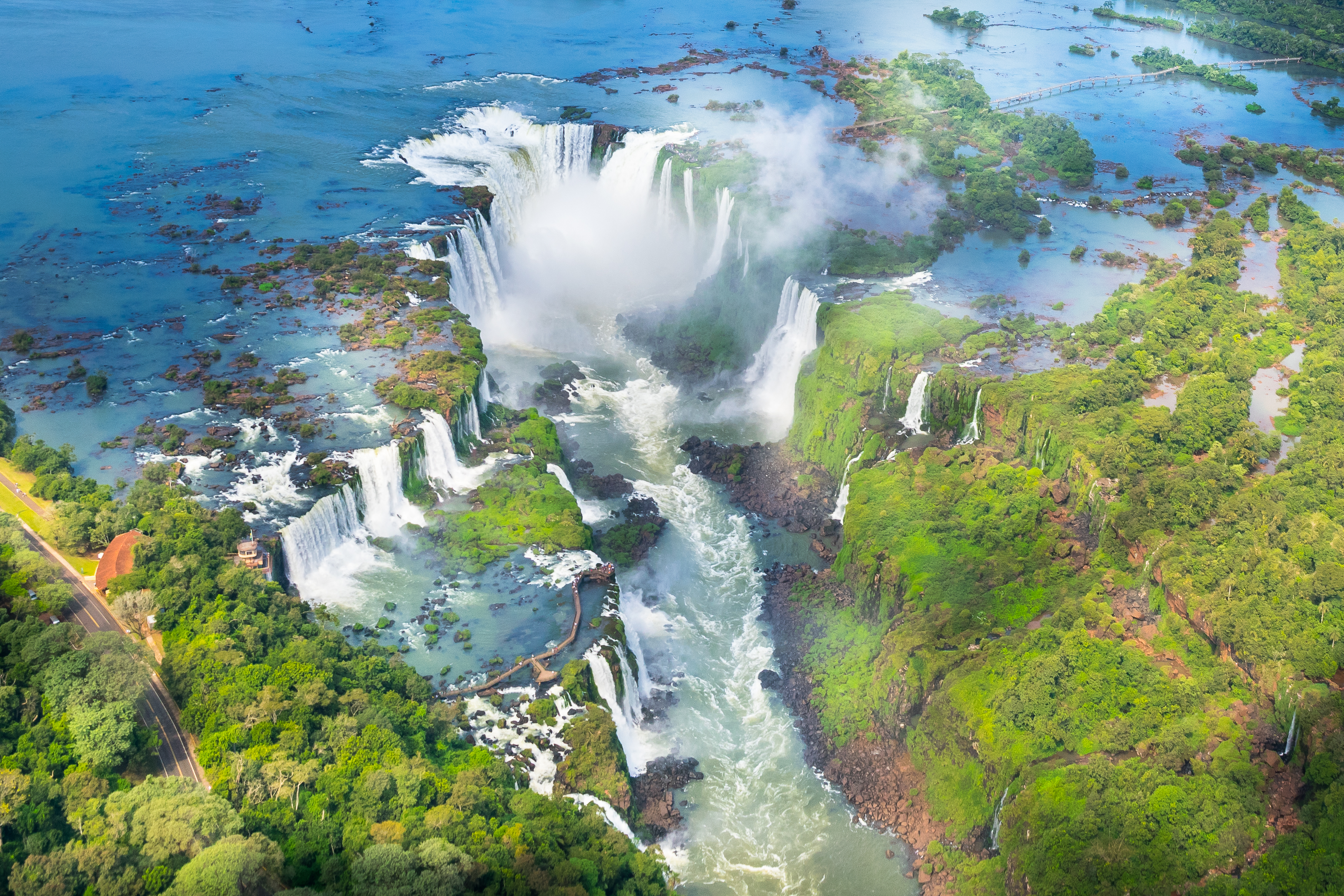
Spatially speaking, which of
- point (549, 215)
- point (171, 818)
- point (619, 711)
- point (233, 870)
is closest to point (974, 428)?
point (619, 711)

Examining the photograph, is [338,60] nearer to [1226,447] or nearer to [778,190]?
[778,190]

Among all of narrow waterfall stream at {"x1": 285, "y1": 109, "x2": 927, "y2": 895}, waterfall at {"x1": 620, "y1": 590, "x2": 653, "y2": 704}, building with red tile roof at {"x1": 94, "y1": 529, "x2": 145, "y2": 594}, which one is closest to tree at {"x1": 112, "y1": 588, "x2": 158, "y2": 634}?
building with red tile roof at {"x1": 94, "y1": 529, "x2": 145, "y2": 594}

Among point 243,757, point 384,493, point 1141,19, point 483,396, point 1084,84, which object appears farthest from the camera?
point 1141,19

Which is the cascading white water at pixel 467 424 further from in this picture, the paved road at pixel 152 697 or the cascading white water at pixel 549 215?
the paved road at pixel 152 697

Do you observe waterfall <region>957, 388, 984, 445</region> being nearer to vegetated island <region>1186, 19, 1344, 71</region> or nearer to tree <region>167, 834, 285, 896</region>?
tree <region>167, 834, 285, 896</region>

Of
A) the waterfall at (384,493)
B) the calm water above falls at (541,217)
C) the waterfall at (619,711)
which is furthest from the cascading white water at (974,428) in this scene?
the waterfall at (384,493)

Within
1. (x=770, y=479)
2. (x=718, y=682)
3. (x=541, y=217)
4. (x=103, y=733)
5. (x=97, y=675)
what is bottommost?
(x=718, y=682)

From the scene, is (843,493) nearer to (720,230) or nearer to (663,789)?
(663,789)
